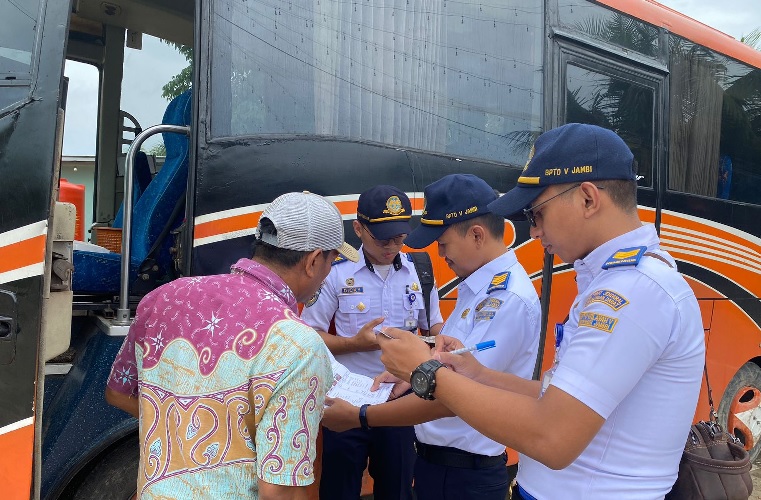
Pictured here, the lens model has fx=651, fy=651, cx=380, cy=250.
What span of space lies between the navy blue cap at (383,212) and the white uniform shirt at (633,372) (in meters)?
1.44

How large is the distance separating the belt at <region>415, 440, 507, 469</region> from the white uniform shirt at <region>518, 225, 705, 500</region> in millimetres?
758

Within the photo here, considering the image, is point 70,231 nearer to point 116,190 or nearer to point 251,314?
point 251,314

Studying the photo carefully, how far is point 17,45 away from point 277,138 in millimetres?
1009

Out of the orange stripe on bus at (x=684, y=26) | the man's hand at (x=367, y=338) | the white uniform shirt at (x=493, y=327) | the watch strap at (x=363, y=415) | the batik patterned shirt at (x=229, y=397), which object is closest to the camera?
the batik patterned shirt at (x=229, y=397)

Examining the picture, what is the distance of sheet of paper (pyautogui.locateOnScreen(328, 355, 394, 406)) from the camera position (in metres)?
2.26

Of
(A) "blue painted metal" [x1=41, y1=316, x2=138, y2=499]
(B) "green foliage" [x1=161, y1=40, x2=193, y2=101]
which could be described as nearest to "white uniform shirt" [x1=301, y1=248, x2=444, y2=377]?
(A) "blue painted metal" [x1=41, y1=316, x2=138, y2=499]

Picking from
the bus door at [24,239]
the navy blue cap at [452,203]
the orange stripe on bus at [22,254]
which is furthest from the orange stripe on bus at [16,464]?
the navy blue cap at [452,203]

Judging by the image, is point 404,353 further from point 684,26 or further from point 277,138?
point 684,26

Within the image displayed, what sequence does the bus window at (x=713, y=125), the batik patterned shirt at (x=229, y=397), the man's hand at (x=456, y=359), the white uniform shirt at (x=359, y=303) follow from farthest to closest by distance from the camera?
the bus window at (x=713, y=125)
the white uniform shirt at (x=359, y=303)
the man's hand at (x=456, y=359)
the batik patterned shirt at (x=229, y=397)

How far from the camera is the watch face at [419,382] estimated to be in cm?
149

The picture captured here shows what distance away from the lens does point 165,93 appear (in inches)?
153

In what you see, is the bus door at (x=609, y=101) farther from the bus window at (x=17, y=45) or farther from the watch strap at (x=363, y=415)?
the bus window at (x=17, y=45)

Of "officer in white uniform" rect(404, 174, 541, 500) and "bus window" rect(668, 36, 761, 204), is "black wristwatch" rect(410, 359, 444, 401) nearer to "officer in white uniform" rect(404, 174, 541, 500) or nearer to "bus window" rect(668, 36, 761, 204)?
"officer in white uniform" rect(404, 174, 541, 500)

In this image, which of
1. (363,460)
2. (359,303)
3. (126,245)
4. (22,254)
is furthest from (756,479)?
(22,254)
